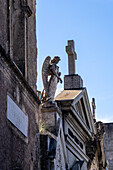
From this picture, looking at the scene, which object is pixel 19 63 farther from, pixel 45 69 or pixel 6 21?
pixel 45 69

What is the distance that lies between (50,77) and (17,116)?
17.6 feet

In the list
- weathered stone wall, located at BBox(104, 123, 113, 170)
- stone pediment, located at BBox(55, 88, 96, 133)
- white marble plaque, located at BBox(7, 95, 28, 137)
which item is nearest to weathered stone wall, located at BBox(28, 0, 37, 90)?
white marble plaque, located at BBox(7, 95, 28, 137)

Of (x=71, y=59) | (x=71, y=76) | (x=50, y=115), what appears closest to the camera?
(x=50, y=115)

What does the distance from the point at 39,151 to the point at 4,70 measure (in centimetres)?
341

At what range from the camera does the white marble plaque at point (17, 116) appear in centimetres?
1138

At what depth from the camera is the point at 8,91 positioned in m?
11.4

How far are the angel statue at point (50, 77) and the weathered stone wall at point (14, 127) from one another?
9.09 ft

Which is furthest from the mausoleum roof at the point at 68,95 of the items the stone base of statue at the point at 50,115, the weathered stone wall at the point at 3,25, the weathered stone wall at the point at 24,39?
the weathered stone wall at the point at 3,25

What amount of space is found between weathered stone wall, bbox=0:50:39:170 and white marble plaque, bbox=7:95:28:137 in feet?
0.30

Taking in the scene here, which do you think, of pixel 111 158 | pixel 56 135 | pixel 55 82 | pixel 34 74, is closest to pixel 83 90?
pixel 55 82

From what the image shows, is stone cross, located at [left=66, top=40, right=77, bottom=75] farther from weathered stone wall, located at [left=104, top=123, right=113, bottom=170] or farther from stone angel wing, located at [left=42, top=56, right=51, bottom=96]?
weathered stone wall, located at [left=104, top=123, right=113, bottom=170]

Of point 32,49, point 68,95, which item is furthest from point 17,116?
point 68,95

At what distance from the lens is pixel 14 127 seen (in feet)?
38.1

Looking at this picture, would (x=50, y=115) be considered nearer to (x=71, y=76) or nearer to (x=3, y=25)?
(x=3, y=25)
